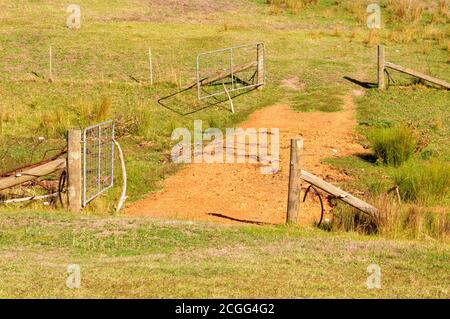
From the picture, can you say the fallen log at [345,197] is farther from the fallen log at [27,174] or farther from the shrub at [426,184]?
the fallen log at [27,174]

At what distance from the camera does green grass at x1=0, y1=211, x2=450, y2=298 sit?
10219 mm

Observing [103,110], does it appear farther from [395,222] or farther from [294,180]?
[395,222]

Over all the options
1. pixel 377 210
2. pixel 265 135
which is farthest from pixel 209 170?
pixel 377 210

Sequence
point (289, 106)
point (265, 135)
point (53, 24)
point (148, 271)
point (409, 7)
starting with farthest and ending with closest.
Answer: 1. point (409, 7)
2. point (53, 24)
3. point (289, 106)
4. point (265, 135)
5. point (148, 271)

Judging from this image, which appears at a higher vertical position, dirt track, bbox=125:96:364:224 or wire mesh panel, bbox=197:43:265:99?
wire mesh panel, bbox=197:43:265:99

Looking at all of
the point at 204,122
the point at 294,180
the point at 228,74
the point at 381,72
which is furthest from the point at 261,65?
the point at 294,180

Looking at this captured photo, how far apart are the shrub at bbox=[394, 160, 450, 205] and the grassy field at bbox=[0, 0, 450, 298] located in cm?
4

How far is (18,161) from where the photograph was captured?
2030 centimetres

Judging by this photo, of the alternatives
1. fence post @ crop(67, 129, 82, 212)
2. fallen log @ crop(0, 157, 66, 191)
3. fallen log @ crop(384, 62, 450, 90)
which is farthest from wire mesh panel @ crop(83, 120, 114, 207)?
fallen log @ crop(384, 62, 450, 90)

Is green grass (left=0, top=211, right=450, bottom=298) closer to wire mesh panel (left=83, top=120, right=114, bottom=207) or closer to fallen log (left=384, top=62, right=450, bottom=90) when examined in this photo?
wire mesh panel (left=83, top=120, right=114, bottom=207)

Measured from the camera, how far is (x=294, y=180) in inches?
602
